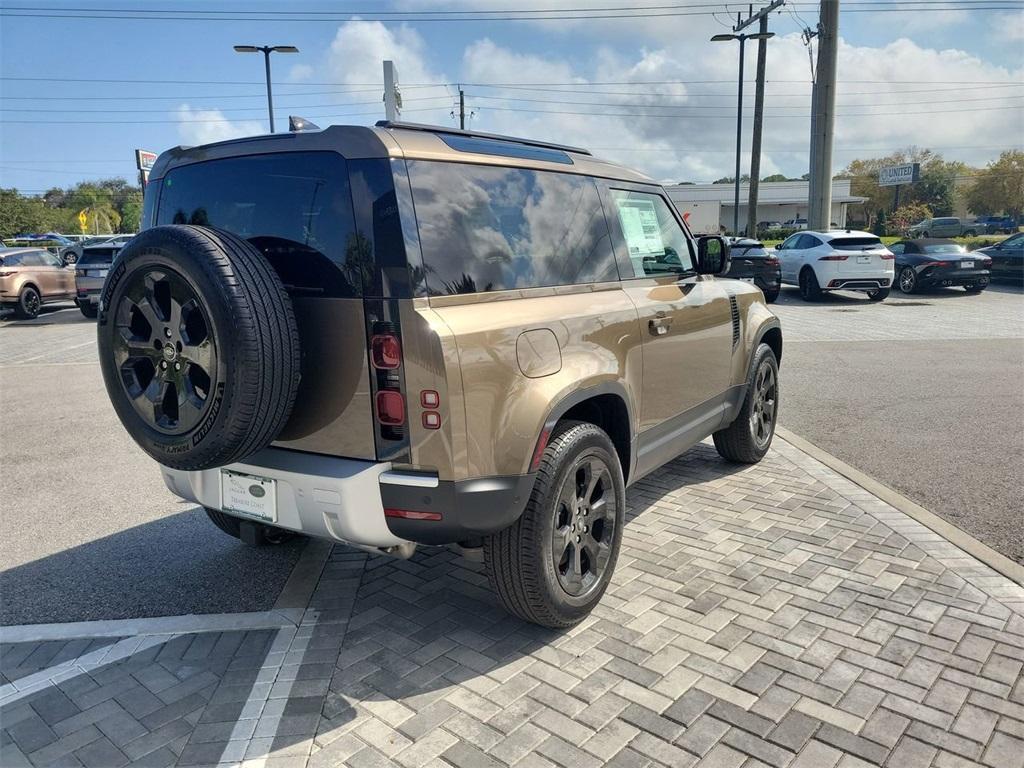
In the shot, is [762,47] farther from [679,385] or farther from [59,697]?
[59,697]

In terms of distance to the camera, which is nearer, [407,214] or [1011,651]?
[407,214]

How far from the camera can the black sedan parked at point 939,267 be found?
1788 centimetres

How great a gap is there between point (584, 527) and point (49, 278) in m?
19.3

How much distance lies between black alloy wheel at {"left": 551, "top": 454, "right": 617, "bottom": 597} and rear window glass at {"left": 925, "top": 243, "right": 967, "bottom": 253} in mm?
18517

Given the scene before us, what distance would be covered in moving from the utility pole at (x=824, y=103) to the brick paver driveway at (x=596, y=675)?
60.8ft

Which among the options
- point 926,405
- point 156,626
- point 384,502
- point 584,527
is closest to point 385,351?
point 384,502

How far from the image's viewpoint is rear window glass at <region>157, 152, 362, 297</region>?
2.73 metres

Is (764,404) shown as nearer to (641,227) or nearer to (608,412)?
(641,227)

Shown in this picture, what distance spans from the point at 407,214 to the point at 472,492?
1.05 m

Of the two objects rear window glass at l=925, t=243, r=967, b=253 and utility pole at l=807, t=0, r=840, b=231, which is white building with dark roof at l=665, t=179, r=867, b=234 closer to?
utility pole at l=807, t=0, r=840, b=231

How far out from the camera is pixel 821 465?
560cm

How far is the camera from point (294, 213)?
9.44 ft

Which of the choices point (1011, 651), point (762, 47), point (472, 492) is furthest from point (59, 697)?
point (762, 47)

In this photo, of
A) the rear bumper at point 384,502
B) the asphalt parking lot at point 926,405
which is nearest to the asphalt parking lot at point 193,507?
the asphalt parking lot at point 926,405
